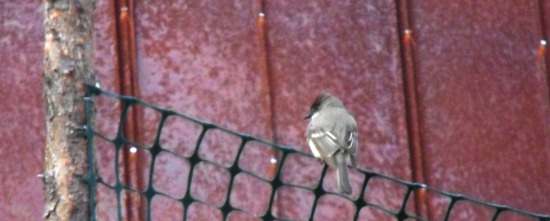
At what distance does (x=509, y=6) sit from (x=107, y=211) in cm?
254

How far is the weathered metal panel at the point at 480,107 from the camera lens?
7.04 metres

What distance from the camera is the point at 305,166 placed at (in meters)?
6.87

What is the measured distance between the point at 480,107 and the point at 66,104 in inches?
122

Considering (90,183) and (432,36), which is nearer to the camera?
(90,183)

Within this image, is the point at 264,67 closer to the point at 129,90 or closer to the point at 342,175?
the point at 129,90

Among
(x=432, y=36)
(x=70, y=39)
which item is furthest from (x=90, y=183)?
(x=432, y=36)

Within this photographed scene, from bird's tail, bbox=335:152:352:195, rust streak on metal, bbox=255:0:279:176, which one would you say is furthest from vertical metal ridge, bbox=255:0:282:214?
bird's tail, bbox=335:152:352:195

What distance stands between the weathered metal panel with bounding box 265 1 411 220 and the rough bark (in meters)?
2.29

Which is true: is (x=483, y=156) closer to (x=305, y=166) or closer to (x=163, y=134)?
(x=305, y=166)

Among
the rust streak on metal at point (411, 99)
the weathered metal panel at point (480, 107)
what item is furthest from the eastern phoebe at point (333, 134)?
the weathered metal panel at point (480, 107)

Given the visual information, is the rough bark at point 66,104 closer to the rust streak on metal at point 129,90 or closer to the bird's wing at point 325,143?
the bird's wing at point 325,143

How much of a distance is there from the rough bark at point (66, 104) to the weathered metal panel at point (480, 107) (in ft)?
9.23

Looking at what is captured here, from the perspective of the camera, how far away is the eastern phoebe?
6.29 m

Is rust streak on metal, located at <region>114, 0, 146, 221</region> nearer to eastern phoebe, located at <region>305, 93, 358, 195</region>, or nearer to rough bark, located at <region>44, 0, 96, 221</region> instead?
eastern phoebe, located at <region>305, 93, 358, 195</region>
